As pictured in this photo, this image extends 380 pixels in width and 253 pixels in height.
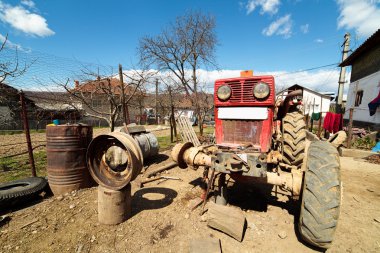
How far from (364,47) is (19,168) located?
1974 cm

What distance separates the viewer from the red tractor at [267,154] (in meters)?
2.27

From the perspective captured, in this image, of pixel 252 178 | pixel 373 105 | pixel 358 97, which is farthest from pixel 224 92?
pixel 358 97

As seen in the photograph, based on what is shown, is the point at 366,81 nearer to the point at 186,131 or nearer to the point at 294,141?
the point at 186,131

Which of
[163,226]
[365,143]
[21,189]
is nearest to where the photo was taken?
[163,226]

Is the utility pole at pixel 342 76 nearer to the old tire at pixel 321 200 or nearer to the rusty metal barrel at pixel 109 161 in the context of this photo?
the old tire at pixel 321 200

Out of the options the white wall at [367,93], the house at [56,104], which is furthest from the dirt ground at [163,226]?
the white wall at [367,93]

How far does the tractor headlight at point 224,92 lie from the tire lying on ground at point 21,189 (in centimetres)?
405

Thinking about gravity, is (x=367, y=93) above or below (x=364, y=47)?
below

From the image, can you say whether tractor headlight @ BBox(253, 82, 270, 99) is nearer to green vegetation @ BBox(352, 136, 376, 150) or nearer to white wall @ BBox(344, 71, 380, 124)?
green vegetation @ BBox(352, 136, 376, 150)

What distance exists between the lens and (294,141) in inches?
150

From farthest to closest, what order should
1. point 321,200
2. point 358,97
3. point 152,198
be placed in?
point 358,97 → point 152,198 → point 321,200

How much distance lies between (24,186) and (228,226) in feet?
12.9

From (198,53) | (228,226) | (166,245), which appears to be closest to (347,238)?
(228,226)

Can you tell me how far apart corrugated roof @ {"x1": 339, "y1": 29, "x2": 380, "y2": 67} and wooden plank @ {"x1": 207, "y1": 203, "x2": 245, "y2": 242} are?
14.1 metres
